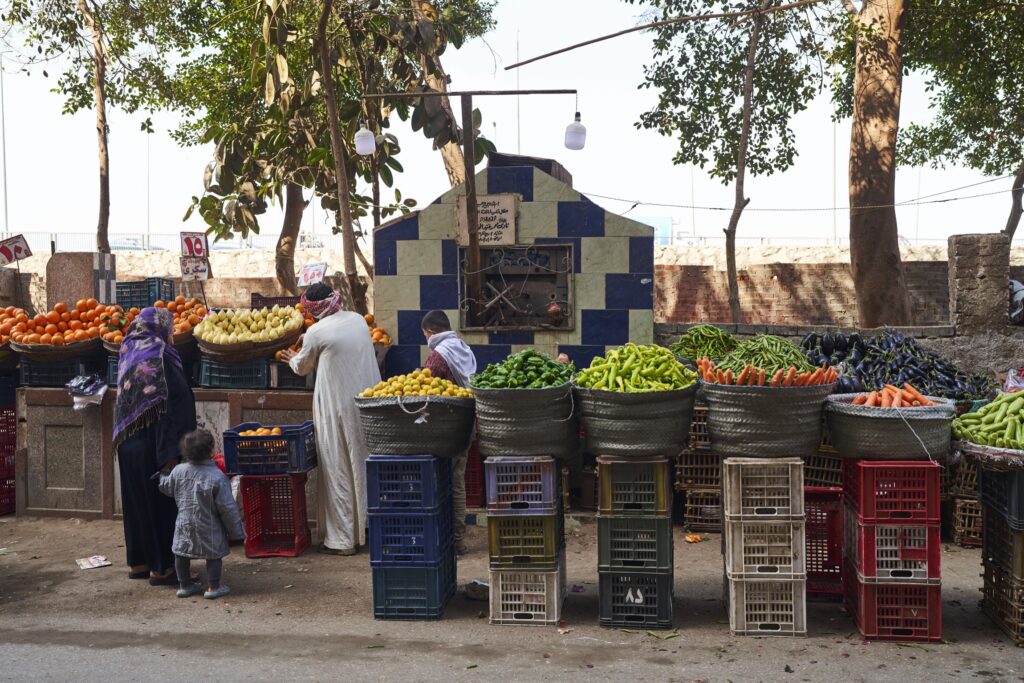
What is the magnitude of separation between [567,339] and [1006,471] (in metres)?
4.63

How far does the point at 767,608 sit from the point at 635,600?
2.51 ft

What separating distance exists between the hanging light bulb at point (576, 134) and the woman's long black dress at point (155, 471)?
17.4ft

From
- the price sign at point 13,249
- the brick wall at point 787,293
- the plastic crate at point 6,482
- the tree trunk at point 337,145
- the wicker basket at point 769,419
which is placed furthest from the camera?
the brick wall at point 787,293

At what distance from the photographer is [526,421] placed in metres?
6.02

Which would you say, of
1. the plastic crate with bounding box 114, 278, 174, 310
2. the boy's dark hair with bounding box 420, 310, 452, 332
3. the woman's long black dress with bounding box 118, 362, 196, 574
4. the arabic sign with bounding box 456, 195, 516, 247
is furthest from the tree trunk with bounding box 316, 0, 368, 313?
the woman's long black dress with bounding box 118, 362, 196, 574

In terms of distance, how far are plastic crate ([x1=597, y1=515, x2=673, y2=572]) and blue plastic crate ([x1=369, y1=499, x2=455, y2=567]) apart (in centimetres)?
104

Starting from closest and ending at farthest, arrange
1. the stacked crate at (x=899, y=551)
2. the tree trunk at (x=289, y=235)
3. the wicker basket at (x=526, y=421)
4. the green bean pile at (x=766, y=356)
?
the stacked crate at (x=899, y=551)
the wicker basket at (x=526, y=421)
the green bean pile at (x=766, y=356)
the tree trunk at (x=289, y=235)

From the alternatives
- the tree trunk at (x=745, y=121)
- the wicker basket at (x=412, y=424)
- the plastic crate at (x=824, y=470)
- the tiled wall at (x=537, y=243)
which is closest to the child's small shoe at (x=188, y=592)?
the wicker basket at (x=412, y=424)

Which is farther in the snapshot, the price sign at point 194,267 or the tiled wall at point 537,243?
the price sign at point 194,267

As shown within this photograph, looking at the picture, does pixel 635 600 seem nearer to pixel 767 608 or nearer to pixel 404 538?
pixel 767 608

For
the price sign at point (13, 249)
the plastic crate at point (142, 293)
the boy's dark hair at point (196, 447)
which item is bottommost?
the boy's dark hair at point (196, 447)

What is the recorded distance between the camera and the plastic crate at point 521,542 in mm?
6066

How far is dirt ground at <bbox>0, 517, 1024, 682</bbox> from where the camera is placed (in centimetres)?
535

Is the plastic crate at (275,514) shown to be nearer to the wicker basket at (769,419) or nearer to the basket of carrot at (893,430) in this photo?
the wicker basket at (769,419)
